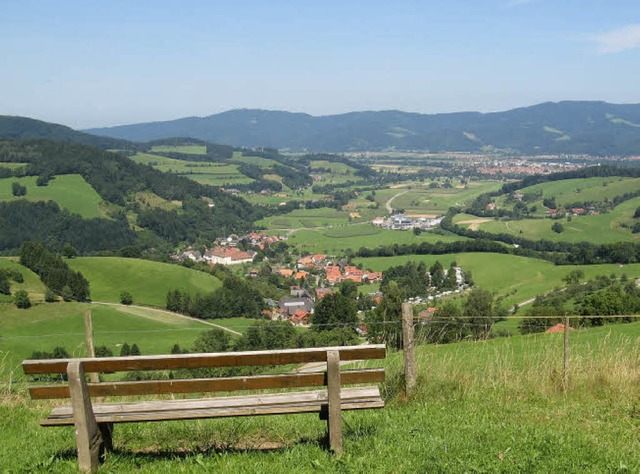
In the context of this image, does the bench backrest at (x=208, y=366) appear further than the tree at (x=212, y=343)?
No

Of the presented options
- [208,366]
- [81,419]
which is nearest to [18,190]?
[81,419]

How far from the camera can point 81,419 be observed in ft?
14.8

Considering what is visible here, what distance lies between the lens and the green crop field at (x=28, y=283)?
51.1 metres

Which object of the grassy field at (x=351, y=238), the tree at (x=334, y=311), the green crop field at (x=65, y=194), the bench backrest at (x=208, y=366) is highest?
the bench backrest at (x=208, y=366)

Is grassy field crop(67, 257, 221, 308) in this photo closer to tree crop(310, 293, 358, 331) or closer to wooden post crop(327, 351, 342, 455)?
Result: tree crop(310, 293, 358, 331)

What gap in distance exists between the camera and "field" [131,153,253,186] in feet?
582

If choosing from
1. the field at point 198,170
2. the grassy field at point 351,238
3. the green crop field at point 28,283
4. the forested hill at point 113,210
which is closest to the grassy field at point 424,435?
the green crop field at point 28,283

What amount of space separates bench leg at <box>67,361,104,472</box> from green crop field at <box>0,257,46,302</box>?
50.0 m

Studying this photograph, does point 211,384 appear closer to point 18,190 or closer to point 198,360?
point 198,360

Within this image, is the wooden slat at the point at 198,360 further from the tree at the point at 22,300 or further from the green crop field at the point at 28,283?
the green crop field at the point at 28,283

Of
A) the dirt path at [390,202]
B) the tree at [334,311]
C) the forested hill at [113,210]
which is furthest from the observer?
the dirt path at [390,202]

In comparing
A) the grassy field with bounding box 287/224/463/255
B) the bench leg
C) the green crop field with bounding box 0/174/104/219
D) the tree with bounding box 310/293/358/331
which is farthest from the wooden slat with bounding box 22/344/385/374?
the green crop field with bounding box 0/174/104/219

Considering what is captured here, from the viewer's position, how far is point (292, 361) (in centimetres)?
453

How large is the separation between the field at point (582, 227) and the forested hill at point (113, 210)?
5810 cm
